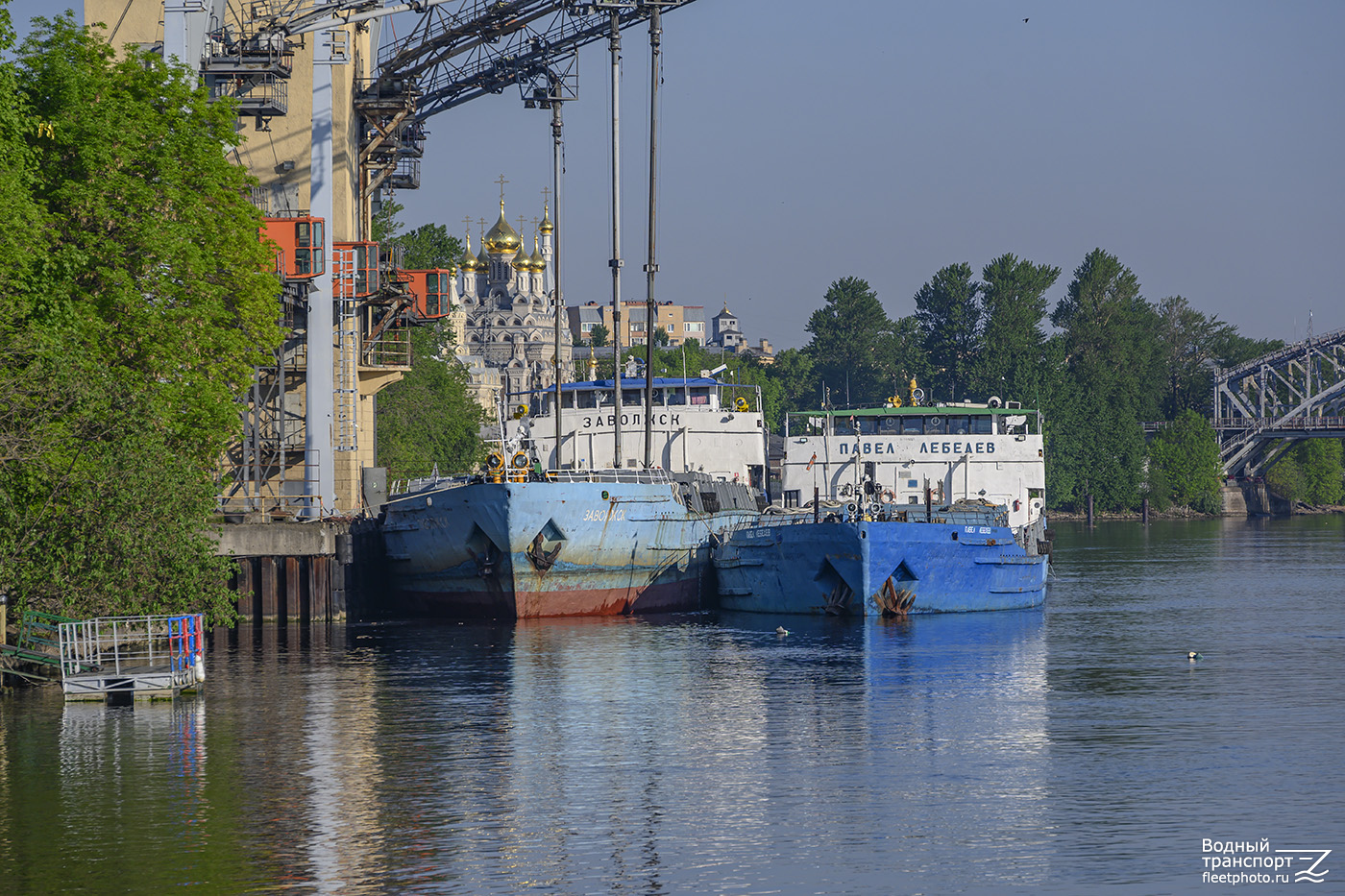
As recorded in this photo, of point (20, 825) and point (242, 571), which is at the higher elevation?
point (242, 571)

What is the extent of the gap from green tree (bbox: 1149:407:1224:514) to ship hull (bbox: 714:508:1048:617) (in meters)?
117

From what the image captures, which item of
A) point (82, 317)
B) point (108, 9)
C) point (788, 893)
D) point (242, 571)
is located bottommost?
point (788, 893)

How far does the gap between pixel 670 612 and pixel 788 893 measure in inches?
1368

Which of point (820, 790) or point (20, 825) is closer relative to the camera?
point (20, 825)

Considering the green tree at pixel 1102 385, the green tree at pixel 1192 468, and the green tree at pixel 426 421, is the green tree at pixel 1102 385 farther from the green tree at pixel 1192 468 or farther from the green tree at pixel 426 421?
the green tree at pixel 426 421

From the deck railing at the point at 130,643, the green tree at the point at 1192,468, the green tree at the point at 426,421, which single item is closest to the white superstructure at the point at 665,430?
the green tree at the point at 426,421

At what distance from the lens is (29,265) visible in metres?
36.2

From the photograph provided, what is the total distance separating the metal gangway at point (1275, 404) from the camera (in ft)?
550

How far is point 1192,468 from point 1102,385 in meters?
12.3

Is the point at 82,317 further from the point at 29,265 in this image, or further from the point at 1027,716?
the point at 1027,716

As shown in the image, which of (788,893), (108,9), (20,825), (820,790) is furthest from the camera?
(108,9)

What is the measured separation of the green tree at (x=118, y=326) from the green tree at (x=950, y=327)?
13951cm

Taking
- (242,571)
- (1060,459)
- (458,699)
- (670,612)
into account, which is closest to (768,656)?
(458,699)

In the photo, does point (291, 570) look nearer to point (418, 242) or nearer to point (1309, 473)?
point (418, 242)
